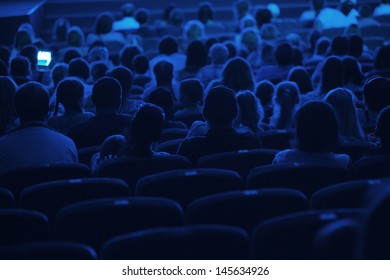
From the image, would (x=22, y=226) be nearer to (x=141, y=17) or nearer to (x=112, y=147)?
(x=112, y=147)

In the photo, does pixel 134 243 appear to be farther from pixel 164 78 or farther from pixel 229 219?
pixel 164 78

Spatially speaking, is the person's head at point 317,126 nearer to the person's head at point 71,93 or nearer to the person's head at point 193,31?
the person's head at point 71,93

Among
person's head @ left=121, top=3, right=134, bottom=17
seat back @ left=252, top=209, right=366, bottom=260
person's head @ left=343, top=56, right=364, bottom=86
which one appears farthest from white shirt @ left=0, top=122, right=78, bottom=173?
person's head @ left=121, top=3, right=134, bottom=17

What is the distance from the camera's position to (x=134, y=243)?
272 cm

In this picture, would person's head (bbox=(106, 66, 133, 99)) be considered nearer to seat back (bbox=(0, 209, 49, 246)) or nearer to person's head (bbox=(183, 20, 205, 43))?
seat back (bbox=(0, 209, 49, 246))

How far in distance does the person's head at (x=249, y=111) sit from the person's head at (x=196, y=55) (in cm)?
352

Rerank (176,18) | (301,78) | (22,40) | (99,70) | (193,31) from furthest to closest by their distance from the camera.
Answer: (176,18) < (193,31) < (22,40) < (99,70) < (301,78)

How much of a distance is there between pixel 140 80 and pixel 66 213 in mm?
5879

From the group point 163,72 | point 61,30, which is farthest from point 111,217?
point 61,30

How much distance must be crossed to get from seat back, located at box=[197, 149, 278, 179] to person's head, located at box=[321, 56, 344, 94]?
216 centimetres

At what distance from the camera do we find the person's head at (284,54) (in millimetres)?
8648

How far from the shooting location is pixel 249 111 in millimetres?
5617

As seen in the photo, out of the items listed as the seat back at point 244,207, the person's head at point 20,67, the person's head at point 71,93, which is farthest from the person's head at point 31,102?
the person's head at point 20,67

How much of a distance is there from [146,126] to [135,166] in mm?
251
